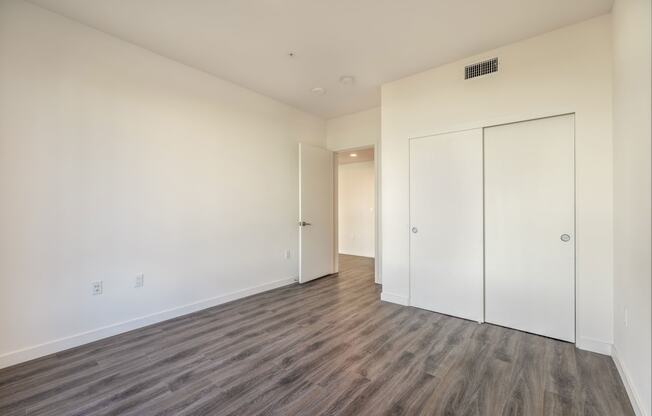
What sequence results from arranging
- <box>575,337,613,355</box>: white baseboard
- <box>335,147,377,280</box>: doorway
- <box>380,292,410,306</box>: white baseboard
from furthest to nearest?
<box>335,147,377,280</box>: doorway → <box>380,292,410,306</box>: white baseboard → <box>575,337,613,355</box>: white baseboard

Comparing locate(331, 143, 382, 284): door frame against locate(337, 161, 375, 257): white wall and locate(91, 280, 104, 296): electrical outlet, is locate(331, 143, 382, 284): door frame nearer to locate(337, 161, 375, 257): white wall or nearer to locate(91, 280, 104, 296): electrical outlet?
locate(337, 161, 375, 257): white wall

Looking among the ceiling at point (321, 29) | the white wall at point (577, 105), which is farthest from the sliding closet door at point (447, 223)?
the ceiling at point (321, 29)

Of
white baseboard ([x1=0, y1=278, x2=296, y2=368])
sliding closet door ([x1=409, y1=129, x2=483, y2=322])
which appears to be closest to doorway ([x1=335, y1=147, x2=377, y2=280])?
sliding closet door ([x1=409, y1=129, x2=483, y2=322])

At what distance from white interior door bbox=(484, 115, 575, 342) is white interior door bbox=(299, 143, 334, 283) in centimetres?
246

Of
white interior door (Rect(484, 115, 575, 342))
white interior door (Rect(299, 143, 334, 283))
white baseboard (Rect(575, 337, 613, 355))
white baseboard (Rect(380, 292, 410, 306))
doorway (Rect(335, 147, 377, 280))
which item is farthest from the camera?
doorway (Rect(335, 147, 377, 280))

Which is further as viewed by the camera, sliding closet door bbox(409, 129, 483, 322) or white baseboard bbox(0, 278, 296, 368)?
sliding closet door bbox(409, 129, 483, 322)

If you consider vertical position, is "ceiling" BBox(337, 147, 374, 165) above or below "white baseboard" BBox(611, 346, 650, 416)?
above

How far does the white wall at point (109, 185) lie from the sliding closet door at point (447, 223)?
6.99 ft

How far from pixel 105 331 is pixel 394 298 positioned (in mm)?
2992

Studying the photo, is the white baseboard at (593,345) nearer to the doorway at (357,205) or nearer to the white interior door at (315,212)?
the white interior door at (315,212)

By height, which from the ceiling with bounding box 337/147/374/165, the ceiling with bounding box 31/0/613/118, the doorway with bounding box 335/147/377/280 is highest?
the ceiling with bounding box 31/0/613/118

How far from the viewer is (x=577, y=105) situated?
237 centimetres

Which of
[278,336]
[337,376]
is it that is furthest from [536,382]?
[278,336]

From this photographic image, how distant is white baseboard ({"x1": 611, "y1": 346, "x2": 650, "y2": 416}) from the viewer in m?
1.53
